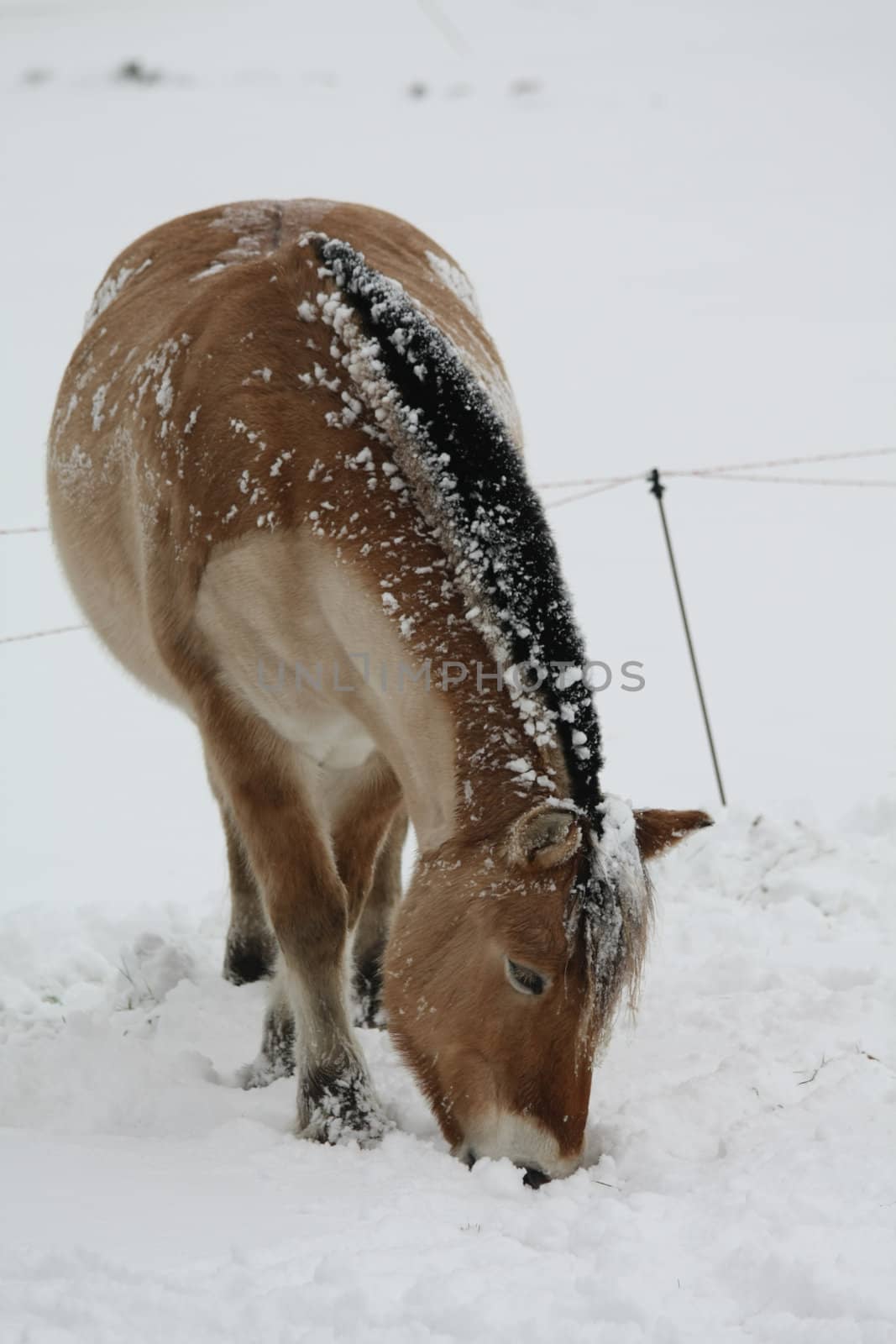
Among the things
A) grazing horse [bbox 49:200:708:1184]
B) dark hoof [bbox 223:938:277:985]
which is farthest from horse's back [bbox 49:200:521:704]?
dark hoof [bbox 223:938:277:985]

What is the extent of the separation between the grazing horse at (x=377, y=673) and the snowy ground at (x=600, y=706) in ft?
0.88

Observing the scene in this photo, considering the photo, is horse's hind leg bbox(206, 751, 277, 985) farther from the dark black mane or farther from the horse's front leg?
the dark black mane

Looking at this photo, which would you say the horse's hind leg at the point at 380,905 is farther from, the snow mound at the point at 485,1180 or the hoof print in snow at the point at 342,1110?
the hoof print in snow at the point at 342,1110

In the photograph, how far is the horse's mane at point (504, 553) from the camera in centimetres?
259

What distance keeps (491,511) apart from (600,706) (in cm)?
521

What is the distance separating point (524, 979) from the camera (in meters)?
2.62

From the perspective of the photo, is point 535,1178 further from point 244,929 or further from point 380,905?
point 244,929

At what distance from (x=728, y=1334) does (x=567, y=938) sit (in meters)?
0.84

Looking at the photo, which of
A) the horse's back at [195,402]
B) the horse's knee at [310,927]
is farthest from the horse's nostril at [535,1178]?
the horse's back at [195,402]

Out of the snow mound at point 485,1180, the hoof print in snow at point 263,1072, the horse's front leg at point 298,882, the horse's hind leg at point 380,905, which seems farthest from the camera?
the horse's hind leg at point 380,905

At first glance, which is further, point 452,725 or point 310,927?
point 310,927

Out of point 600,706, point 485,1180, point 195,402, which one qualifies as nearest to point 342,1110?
point 485,1180

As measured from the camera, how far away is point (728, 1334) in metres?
1.91

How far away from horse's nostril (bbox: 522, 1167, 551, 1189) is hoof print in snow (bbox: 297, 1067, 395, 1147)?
580mm
